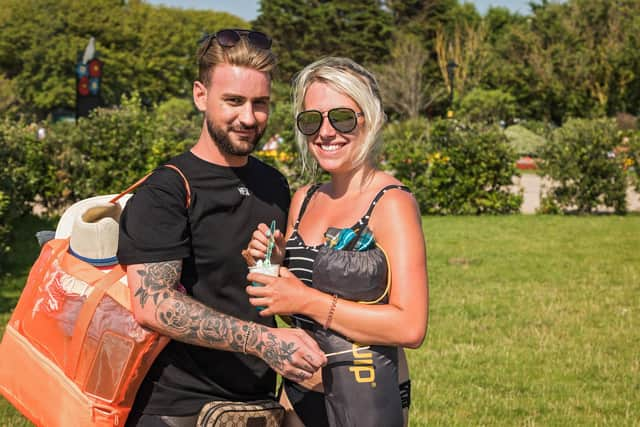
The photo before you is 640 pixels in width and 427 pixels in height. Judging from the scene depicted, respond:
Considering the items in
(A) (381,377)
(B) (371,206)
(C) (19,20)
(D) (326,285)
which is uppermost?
(C) (19,20)

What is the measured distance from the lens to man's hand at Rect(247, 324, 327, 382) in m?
2.20

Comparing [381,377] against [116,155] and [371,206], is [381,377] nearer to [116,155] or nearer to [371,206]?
[371,206]

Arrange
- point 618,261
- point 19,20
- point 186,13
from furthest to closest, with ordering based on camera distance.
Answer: point 186,13
point 19,20
point 618,261

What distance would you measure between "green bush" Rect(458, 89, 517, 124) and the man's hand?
41525 mm

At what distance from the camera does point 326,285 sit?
2332 millimetres

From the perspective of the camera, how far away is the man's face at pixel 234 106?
257cm

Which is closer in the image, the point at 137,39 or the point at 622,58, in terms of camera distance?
the point at 622,58

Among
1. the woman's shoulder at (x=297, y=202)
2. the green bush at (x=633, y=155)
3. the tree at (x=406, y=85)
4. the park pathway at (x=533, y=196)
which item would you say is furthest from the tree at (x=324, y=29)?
the woman's shoulder at (x=297, y=202)

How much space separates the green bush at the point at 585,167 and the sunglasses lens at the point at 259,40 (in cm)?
1526

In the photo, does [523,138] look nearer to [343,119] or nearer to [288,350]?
[343,119]

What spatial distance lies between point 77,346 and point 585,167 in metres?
16.1

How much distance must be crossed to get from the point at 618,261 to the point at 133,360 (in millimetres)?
10555

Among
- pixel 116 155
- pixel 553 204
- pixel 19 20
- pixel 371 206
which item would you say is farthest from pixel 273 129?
pixel 19 20

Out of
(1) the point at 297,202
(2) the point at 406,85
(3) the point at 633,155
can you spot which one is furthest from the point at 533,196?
(2) the point at 406,85
